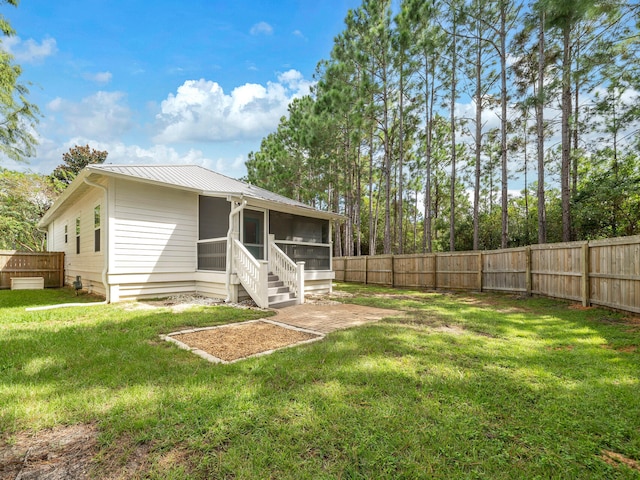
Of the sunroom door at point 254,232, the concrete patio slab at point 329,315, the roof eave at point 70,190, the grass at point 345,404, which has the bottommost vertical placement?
the concrete patio slab at point 329,315

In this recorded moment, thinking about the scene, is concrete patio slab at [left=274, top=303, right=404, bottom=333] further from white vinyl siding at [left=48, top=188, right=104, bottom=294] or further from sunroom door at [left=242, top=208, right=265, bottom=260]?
white vinyl siding at [left=48, top=188, right=104, bottom=294]

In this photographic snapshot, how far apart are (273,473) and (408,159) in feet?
72.6

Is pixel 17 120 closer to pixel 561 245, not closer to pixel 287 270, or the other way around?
pixel 287 270

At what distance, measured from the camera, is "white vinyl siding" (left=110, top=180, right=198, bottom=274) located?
291 inches

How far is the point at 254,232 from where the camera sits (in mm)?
9297

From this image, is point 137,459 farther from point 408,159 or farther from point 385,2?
point 408,159

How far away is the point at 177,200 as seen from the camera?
841 centimetres

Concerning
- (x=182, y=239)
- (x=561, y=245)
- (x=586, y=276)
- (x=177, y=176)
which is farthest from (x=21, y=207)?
(x=586, y=276)

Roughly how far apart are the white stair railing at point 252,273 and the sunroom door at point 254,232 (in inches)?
50.5

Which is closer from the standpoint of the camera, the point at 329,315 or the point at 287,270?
the point at 329,315

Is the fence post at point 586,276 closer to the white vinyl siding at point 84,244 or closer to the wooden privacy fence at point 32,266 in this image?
the white vinyl siding at point 84,244

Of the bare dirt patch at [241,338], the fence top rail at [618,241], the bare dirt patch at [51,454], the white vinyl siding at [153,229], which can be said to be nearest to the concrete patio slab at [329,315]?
the bare dirt patch at [241,338]

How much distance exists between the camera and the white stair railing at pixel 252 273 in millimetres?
6828

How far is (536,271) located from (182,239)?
10884 millimetres
